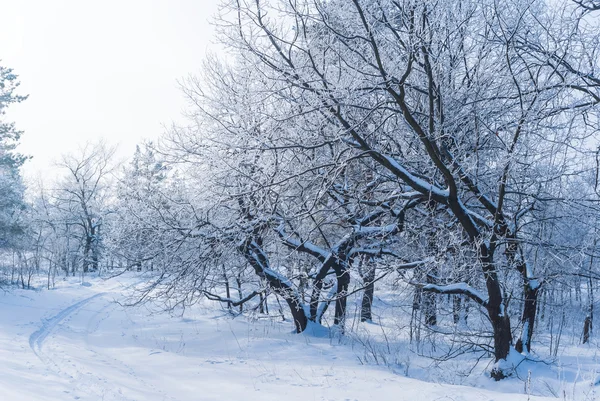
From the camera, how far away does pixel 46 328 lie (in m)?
11.9

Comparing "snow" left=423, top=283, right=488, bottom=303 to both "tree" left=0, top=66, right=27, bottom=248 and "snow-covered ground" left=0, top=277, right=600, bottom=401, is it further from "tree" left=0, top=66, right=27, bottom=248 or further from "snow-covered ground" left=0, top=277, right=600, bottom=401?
"tree" left=0, top=66, right=27, bottom=248

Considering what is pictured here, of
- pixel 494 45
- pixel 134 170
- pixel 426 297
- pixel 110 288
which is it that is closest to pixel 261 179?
pixel 494 45

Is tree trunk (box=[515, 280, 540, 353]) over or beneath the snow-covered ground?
over

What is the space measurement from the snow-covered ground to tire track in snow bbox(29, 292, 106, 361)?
0.02m

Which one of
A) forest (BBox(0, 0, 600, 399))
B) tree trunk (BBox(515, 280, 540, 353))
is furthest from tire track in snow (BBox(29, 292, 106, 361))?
tree trunk (BBox(515, 280, 540, 353))

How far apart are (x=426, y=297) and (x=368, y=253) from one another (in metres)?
1.89

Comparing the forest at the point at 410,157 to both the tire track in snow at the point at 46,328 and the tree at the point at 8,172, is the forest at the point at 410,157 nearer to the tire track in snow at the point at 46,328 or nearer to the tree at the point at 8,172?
the tire track in snow at the point at 46,328

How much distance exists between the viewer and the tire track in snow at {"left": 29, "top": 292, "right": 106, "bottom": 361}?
9259 millimetres

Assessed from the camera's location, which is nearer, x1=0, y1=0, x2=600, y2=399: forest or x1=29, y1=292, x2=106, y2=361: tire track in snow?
x1=0, y1=0, x2=600, y2=399: forest

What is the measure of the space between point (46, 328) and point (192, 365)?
6337mm

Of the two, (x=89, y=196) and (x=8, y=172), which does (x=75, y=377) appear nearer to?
(x=8, y=172)

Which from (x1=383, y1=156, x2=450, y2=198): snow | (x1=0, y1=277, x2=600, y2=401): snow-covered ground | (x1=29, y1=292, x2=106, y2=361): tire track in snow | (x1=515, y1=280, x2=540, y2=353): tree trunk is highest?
(x1=383, y1=156, x2=450, y2=198): snow

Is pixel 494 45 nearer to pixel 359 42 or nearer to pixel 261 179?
pixel 359 42

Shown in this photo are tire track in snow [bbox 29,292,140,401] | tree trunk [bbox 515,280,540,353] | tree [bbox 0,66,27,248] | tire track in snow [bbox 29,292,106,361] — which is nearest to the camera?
tire track in snow [bbox 29,292,140,401]
